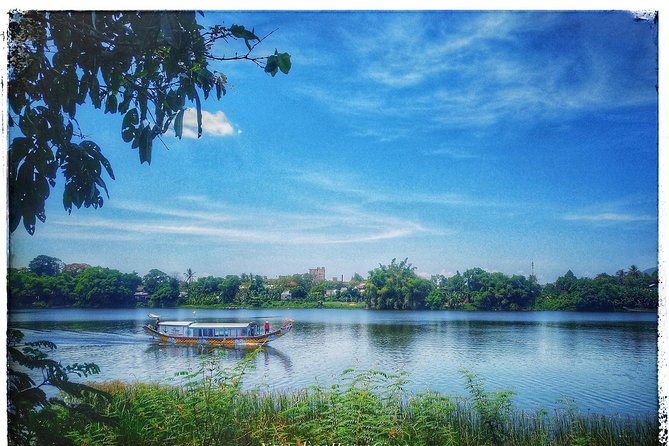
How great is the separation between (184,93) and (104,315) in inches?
76.9

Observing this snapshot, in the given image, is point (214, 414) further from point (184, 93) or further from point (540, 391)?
point (540, 391)

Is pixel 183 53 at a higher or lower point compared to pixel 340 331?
higher

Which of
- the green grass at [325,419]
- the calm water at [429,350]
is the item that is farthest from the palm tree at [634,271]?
the green grass at [325,419]

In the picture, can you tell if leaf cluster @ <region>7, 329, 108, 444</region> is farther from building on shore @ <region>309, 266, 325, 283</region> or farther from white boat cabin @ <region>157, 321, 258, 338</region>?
building on shore @ <region>309, 266, 325, 283</region>

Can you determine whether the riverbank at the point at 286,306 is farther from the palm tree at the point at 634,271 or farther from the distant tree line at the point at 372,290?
the palm tree at the point at 634,271

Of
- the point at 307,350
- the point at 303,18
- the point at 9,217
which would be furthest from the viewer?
the point at 307,350

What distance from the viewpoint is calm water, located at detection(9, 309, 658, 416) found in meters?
3.18

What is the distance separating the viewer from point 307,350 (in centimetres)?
357

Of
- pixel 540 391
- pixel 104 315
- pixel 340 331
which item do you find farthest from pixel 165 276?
pixel 540 391

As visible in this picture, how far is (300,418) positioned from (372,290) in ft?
3.22

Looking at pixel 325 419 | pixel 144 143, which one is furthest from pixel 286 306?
pixel 144 143

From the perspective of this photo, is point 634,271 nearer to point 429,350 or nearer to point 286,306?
point 429,350

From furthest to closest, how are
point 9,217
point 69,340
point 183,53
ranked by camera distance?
1. point 69,340
2. point 9,217
3. point 183,53

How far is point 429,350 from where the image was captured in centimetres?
361
